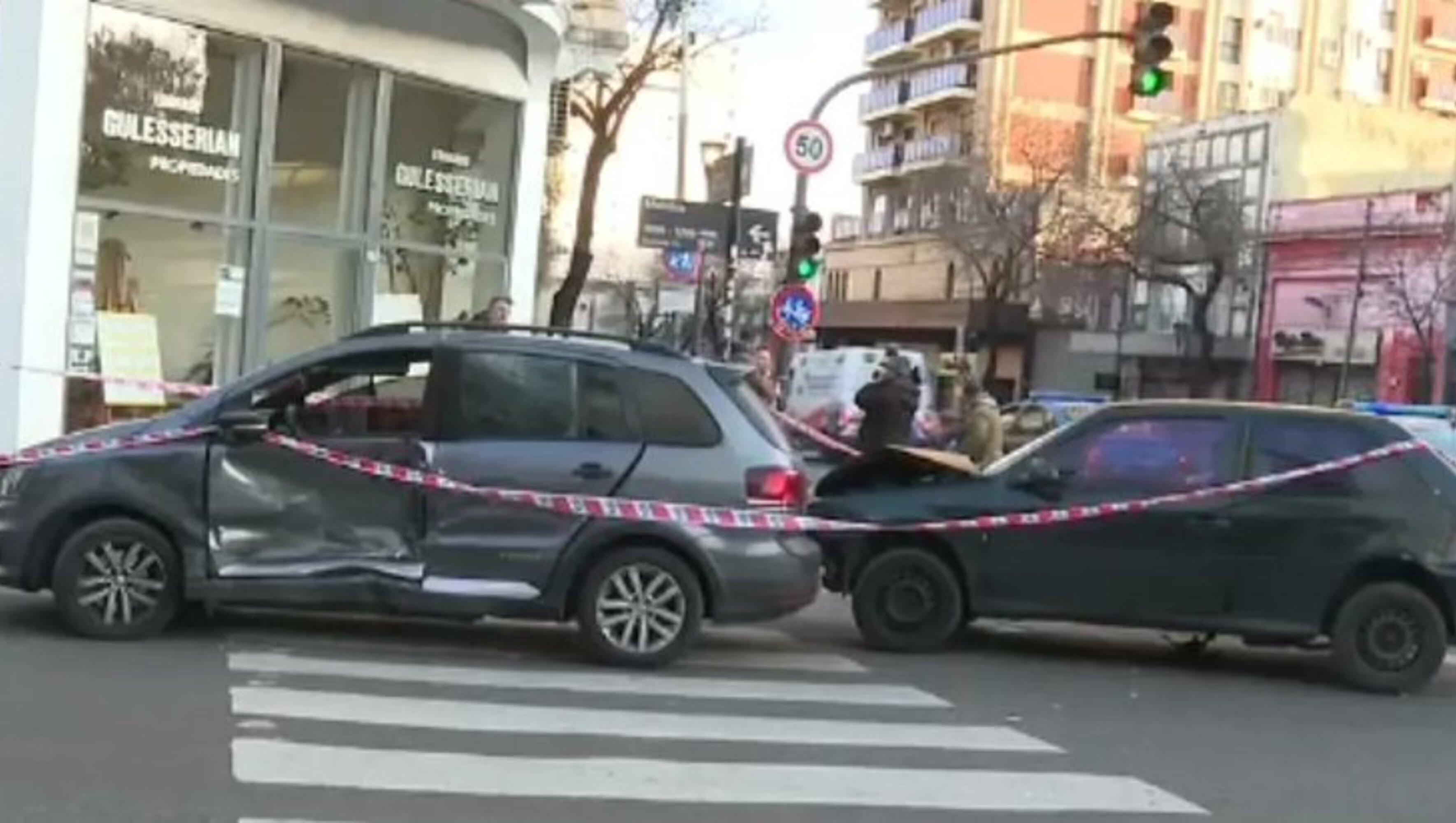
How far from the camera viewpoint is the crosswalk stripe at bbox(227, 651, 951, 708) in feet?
28.3

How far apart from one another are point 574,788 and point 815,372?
2602 cm

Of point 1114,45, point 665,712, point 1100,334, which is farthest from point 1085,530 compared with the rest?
point 1114,45

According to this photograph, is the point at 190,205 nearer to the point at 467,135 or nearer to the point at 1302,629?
the point at 467,135

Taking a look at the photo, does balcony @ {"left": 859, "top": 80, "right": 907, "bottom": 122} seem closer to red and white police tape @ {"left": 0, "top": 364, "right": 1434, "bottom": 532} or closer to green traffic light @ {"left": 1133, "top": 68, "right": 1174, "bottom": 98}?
green traffic light @ {"left": 1133, "top": 68, "right": 1174, "bottom": 98}

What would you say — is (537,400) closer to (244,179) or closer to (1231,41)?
(244,179)

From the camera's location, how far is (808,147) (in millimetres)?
19719

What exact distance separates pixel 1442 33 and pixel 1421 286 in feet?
126

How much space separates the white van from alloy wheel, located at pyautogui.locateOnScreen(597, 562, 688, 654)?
1743cm

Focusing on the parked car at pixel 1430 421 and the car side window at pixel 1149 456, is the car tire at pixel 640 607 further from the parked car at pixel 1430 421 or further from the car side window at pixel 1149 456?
the parked car at pixel 1430 421

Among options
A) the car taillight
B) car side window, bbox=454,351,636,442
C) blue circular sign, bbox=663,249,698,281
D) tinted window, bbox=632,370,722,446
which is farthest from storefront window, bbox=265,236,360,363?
the car taillight

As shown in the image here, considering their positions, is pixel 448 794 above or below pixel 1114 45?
below

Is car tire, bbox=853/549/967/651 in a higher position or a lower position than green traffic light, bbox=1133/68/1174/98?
lower


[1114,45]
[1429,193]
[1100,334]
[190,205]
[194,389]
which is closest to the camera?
[194,389]

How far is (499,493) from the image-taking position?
9.24 m
